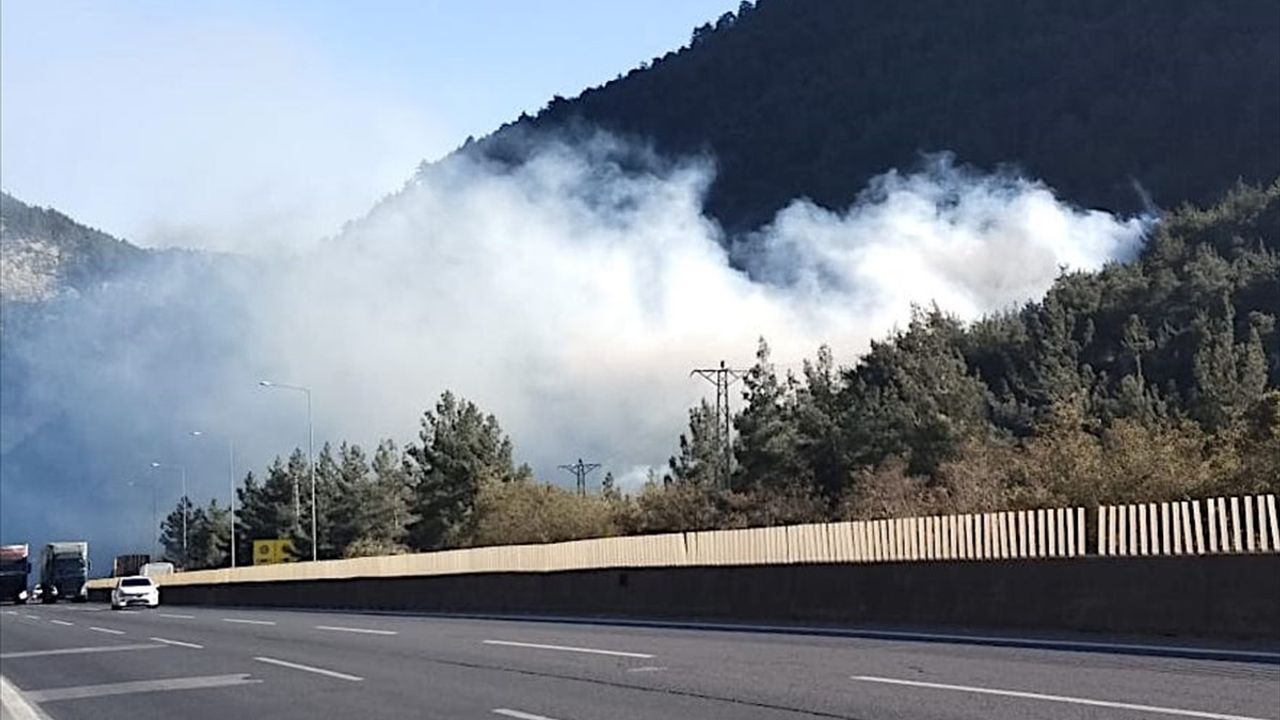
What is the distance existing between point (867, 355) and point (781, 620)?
163ft

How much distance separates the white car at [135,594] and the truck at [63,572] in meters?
37.2

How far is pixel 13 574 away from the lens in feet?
319

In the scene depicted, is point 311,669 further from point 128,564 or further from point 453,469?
point 128,564

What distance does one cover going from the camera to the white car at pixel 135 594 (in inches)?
2539

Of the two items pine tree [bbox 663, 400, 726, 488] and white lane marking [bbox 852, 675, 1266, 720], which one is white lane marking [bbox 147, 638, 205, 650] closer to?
white lane marking [bbox 852, 675, 1266, 720]

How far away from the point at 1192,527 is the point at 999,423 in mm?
50461

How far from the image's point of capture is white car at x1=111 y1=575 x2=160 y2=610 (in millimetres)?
64500

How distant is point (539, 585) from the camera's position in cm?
3953

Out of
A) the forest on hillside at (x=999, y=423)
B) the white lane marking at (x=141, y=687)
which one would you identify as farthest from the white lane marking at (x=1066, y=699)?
the forest on hillside at (x=999, y=423)

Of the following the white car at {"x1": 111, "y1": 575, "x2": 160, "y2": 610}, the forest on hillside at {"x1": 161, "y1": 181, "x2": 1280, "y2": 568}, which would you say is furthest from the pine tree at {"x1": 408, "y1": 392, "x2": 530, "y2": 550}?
the white car at {"x1": 111, "y1": 575, "x2": 160, "y2": 610}

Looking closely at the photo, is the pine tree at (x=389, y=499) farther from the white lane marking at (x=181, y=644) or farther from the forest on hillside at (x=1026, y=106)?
the white lane marking at (x=181, y=644)

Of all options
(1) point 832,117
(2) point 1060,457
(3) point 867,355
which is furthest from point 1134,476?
(1) point 832,117

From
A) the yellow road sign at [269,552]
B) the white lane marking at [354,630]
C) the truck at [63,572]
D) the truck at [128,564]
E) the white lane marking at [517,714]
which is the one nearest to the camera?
the white lane marking at [517,714]

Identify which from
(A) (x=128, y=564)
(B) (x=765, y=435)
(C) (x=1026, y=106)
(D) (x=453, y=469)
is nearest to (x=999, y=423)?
(B) (x=765, y=435)
